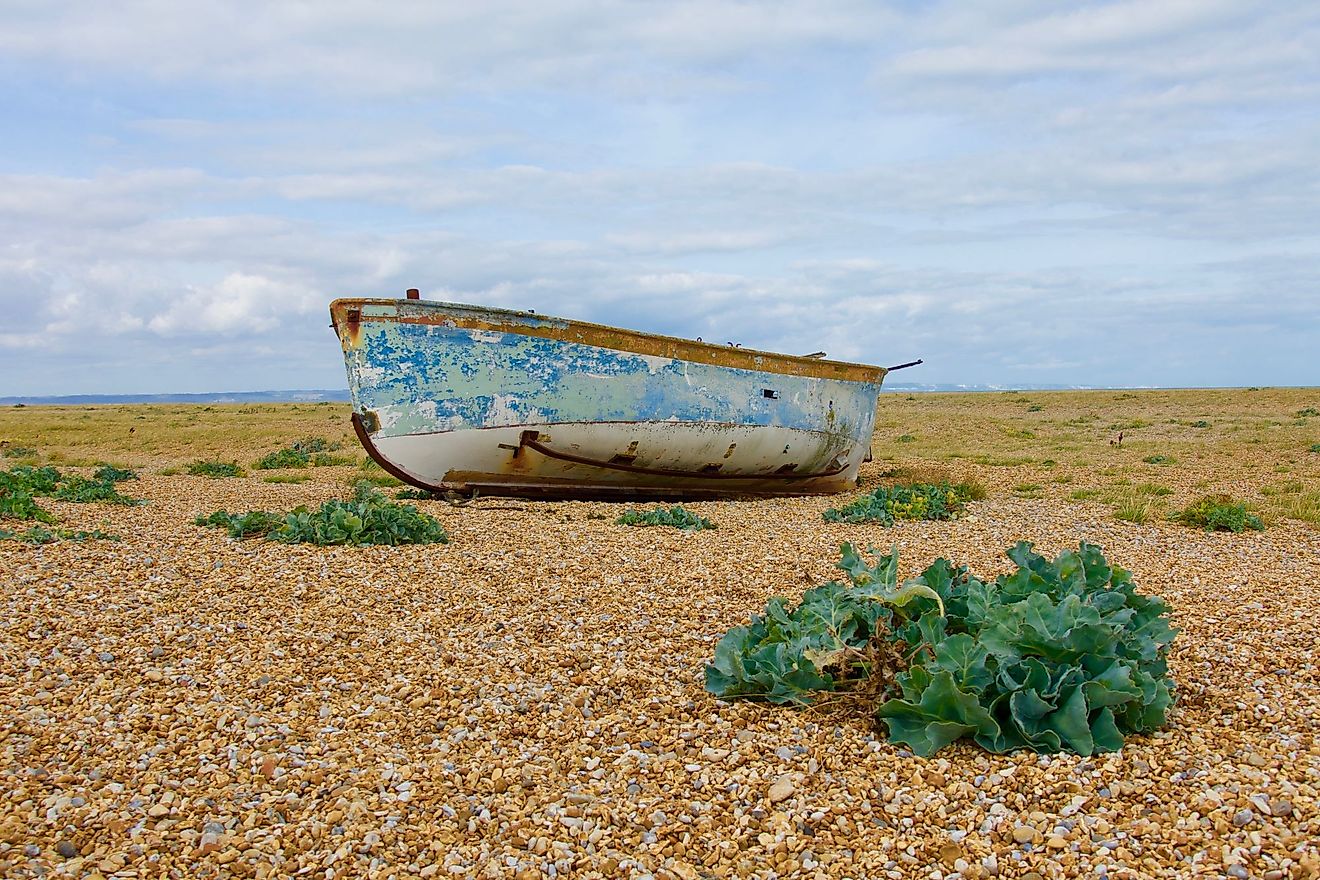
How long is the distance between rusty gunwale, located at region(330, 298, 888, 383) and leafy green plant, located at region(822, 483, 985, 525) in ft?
7.50

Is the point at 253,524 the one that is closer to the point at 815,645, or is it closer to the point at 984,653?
the point at 815,645

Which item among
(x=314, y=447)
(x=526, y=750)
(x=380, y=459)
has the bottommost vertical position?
(x=526, y=750)

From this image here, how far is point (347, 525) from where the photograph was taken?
7305mm

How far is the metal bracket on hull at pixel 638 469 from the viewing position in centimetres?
1041

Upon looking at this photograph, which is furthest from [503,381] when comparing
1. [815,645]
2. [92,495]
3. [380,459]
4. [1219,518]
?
[1219,518]

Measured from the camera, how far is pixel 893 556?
421 centimetres

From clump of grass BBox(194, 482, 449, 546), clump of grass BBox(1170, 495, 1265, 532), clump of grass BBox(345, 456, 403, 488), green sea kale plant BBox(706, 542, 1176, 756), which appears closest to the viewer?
green sea kale plant BBox(706, 542, 1176, 756)

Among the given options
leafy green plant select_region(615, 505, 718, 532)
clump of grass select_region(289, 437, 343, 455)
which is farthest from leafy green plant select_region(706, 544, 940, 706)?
clump of grass select_region(289, 437, 343, 455)

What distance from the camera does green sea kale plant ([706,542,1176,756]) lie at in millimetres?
3434

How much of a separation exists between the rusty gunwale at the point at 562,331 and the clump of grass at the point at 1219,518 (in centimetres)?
473

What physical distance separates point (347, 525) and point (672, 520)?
10.1ft

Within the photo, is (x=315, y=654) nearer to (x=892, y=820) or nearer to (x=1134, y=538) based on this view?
(x=892, y=820)

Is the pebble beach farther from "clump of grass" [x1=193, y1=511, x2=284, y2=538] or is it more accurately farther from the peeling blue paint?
the peeling blue paint

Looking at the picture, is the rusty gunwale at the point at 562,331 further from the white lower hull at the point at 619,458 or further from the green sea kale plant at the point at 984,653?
the green sea kale plant at the point at 984,653
